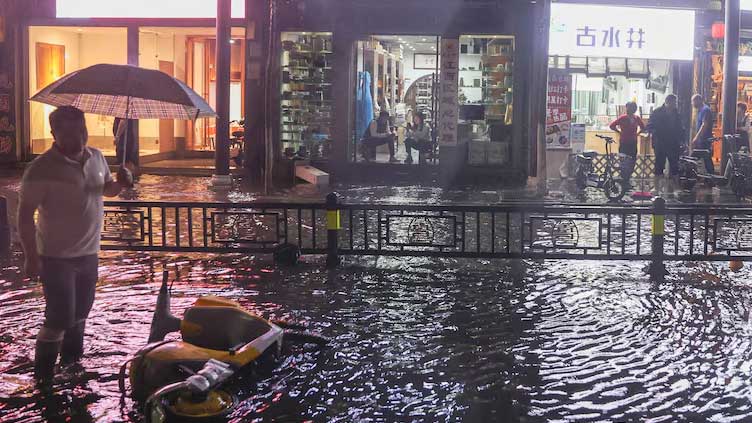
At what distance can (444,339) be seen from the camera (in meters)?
7.57

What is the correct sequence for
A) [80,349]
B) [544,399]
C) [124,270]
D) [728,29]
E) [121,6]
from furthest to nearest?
[121,6]
[728,29]
[124,270]
[80,349]
[544,399]

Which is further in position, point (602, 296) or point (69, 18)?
point (69, 18)

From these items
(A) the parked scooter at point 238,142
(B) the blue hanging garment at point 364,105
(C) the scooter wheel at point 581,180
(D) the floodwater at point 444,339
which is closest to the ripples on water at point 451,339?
(D) the floodwater at point 444,339

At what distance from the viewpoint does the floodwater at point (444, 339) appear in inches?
233

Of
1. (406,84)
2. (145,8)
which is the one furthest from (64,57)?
(406,84)

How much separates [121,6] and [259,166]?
16.7ft

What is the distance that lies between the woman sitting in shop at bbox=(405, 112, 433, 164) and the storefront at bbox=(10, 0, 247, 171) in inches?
175

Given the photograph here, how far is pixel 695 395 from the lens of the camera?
20.3 ft

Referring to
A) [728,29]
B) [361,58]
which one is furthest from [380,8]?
[728,29]

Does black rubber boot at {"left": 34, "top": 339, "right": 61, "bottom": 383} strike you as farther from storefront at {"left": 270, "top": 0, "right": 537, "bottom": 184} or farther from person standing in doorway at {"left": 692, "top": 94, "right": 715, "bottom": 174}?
person standing in doorway at {"left": 692, "top": 94, "right": 715, "bottom": 174}

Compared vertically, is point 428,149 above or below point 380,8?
below

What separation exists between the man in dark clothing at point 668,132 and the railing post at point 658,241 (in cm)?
967

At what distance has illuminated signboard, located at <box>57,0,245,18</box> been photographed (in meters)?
21.6

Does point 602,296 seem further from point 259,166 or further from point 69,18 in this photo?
point 69,18
